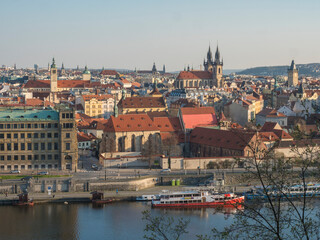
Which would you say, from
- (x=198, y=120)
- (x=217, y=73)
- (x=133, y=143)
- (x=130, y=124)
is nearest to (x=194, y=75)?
(x=217, y=73)

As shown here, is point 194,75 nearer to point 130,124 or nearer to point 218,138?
point 130,124

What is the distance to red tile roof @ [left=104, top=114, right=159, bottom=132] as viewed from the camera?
70.9m

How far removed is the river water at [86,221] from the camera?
4209cm

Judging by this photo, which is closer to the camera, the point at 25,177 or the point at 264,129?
the point at 25,177

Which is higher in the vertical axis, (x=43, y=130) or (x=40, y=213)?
(x=43, y=130)

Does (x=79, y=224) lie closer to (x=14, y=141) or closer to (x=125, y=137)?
(x=14, y=141)

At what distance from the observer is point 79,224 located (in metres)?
44.8

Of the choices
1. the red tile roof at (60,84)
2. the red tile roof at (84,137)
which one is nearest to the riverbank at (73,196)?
the red tile roof at (84,137)

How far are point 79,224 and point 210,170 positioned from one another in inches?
812

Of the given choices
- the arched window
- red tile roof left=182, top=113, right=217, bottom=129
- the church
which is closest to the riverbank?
the arched window

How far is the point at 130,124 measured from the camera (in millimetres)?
71625

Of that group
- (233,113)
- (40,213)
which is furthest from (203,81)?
(40,213)

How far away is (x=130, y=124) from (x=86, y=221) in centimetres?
2699

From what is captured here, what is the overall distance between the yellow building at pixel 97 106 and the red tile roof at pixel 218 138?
1900 inches
